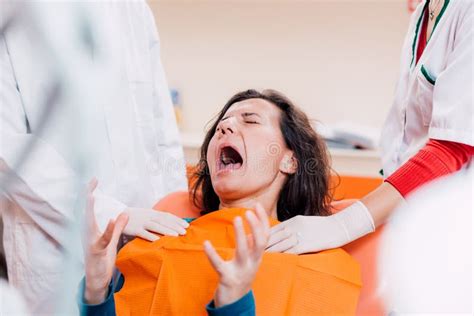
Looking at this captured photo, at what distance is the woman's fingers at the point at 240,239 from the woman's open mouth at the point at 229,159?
0.44 m

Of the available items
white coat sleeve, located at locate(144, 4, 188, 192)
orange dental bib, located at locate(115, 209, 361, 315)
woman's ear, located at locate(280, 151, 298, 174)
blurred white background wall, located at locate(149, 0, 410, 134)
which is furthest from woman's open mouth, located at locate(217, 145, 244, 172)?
blurred white background wall, located at locate(149, 0, 410, 134)

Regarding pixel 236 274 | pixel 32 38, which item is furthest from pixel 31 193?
pixel 236 274

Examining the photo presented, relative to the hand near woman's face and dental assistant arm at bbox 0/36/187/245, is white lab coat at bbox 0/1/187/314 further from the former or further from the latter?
the hand near woman's face

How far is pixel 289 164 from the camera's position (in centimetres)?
135

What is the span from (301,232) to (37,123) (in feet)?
2.04

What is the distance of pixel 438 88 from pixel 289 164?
1.39ft

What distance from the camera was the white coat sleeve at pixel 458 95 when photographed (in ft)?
3.58

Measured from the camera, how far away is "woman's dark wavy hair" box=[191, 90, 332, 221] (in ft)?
4.43

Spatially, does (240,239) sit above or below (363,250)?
above

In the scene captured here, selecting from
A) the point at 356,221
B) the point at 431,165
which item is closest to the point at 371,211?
the point at 356,221

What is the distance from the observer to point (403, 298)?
118 cm

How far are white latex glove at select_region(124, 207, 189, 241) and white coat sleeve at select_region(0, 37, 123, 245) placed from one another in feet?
0.26

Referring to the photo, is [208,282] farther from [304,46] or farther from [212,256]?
[304,46]

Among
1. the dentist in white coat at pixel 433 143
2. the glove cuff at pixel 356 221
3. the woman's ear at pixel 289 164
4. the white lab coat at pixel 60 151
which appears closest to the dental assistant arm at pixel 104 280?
the white lab coat at pixel 60 151
